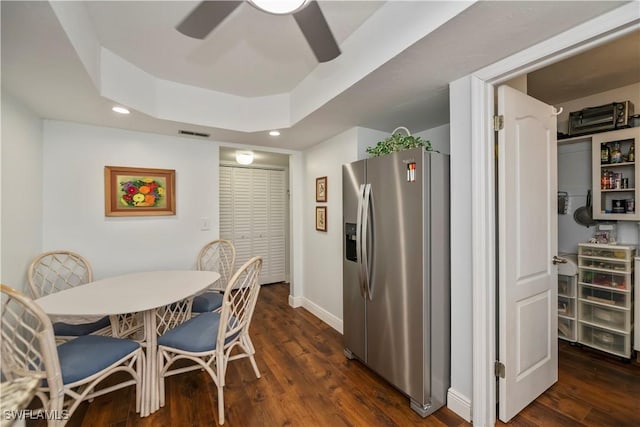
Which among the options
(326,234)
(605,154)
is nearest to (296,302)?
(326,234)

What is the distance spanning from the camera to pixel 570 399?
1.86 metres

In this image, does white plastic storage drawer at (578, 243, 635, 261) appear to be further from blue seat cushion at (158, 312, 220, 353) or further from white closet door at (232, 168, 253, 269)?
white closet door at (232, 168, 253, 269)

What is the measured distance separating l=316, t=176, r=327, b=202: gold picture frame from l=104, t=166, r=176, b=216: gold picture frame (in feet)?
5.34

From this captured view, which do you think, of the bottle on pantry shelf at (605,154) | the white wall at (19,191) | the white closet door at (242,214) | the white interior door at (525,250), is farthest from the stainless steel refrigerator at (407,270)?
the white closet door at (242,214)

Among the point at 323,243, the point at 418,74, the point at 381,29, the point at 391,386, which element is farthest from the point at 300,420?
the point at 381,29

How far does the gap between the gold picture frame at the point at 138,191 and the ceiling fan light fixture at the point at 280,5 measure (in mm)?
2369

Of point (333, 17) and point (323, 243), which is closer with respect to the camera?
point (333, 17)

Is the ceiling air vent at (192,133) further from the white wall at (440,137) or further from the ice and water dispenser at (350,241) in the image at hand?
the white wall at (440,137)

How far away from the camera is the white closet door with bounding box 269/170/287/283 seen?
15.7 feet

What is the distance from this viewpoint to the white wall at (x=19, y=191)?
1.83 meters

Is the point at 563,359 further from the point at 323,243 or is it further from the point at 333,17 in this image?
the point at 333,17

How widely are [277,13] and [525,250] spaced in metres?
1.94

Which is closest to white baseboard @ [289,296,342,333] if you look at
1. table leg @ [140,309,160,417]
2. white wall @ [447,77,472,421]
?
white wall @ [447,77,472,421]

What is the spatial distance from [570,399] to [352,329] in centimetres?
154
